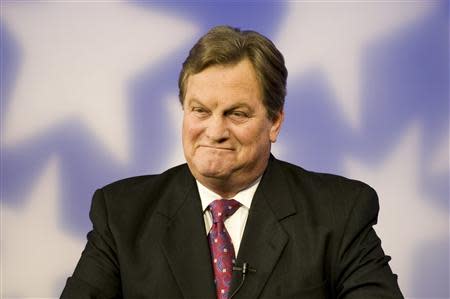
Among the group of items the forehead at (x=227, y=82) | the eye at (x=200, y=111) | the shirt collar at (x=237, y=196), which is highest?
the forehead at (x=227, y=82)

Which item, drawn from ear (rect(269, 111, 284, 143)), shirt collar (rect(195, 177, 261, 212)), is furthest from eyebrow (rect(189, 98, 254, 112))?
shirt collar (rect(195, 177, 261, 212))

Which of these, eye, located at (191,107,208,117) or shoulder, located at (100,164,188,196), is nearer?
eye, located at (191,107,208,117)

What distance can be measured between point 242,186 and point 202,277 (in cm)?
37

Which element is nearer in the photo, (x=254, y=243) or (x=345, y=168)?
(x=254, y=243)

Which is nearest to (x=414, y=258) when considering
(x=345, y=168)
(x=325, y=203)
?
(x=345, y=168)

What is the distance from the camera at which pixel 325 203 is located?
2992 mm

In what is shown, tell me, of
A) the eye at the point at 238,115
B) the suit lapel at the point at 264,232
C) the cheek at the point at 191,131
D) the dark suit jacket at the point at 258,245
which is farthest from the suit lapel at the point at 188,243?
the eye at the point at 238,115

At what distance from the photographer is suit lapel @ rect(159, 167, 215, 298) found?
2.86 metres

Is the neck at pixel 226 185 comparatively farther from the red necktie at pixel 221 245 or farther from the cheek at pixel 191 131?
the cheek at pixel 191 131

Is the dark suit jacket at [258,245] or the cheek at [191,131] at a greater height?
the cheek at [191,131]

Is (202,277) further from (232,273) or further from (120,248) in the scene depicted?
(120,248)

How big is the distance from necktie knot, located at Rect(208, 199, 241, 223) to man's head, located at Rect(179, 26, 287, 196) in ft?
0.28

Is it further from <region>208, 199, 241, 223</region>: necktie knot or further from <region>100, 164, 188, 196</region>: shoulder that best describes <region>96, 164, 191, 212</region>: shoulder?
<region>208, 199, 241, 223</region>: necktie knot

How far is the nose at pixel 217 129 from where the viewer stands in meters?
2.82
